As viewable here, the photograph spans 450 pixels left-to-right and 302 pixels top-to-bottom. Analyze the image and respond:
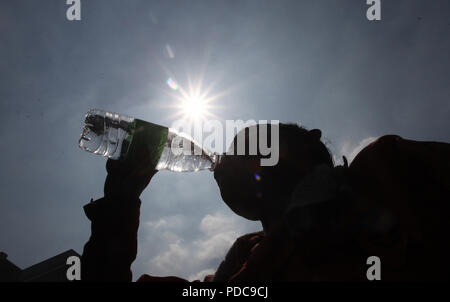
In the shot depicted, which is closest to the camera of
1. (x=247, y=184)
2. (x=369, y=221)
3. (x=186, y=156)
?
(x=369, y=221)

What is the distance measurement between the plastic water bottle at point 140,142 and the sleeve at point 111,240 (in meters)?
0.48

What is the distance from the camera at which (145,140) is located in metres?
2.10

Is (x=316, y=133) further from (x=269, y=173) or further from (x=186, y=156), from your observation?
(x=186, y=156)

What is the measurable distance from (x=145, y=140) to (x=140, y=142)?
0.16 feet

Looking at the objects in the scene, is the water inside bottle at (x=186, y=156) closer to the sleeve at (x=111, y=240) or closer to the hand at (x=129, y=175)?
the hand at (x=129, y=175)

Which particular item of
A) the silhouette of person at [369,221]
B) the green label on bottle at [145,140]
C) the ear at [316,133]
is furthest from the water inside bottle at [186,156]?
the silhouette of person at [369,221]

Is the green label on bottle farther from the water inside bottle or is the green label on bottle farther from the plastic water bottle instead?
the water inside bottle

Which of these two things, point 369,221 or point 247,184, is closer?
point 369,221

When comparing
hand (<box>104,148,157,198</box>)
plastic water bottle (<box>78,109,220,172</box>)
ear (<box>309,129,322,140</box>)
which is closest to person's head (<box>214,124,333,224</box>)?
ear (<box>309,129,322,140</box>)

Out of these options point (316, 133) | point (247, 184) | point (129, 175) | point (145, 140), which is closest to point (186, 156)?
point (145, 140)

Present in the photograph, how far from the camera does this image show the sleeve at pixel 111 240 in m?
1.67

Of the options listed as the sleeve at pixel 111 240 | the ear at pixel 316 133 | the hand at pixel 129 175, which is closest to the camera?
the sleeve at pixel 111 240
